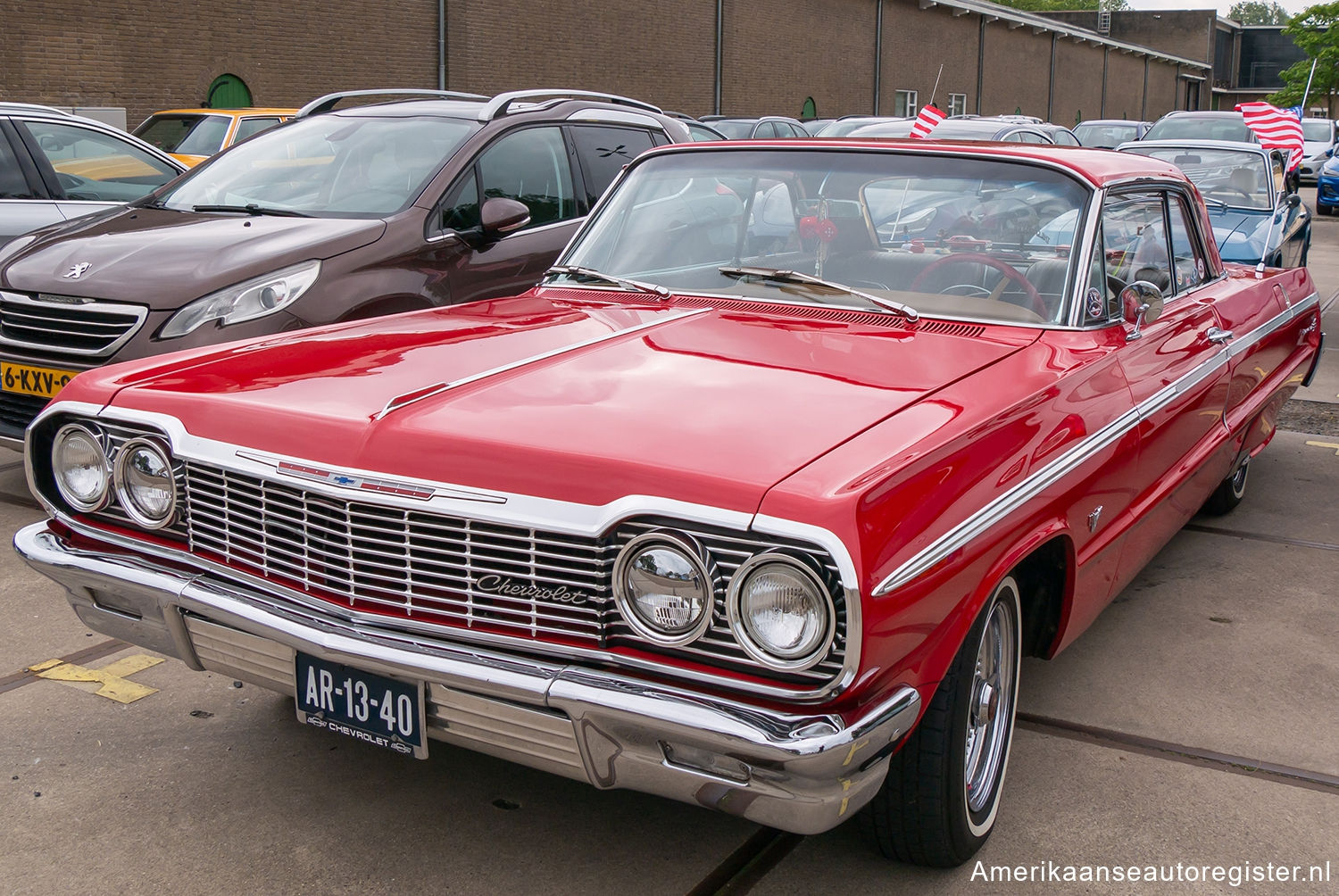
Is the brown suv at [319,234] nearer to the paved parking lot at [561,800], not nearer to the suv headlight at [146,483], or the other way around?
the paved parking lot at [561,800]

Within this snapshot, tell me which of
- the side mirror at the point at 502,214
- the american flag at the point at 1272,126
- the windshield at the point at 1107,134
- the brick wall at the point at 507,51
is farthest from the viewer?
the windshield at the point at 1107,134

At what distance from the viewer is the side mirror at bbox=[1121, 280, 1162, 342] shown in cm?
362

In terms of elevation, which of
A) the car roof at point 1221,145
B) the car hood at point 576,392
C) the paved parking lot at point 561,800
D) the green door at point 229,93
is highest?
the green door at point 229,93

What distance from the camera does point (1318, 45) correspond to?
4841 centimetres

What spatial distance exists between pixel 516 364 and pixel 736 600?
1048mm

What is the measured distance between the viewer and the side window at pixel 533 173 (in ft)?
20.1

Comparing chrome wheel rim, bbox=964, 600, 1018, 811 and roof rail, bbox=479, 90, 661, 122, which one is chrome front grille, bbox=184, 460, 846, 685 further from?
roof rail, bbox=479, 90, 661, 122

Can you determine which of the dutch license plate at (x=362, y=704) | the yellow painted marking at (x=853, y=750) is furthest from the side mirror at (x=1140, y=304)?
the dutch license plate at (x=362, y=704)

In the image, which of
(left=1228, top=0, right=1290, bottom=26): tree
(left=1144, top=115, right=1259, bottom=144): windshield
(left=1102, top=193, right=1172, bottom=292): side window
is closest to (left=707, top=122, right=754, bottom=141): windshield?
(left=1144, top=115, right=1259, bottom=144): windshield

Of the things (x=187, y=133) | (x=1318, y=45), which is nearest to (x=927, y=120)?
(x=187, y=133)

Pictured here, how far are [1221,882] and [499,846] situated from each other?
1.62 meters

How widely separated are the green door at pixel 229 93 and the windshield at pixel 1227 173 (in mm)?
13242

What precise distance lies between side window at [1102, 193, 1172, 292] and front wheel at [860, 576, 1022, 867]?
131 centimetres

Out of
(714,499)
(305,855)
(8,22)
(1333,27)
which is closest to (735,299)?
(714,499)
